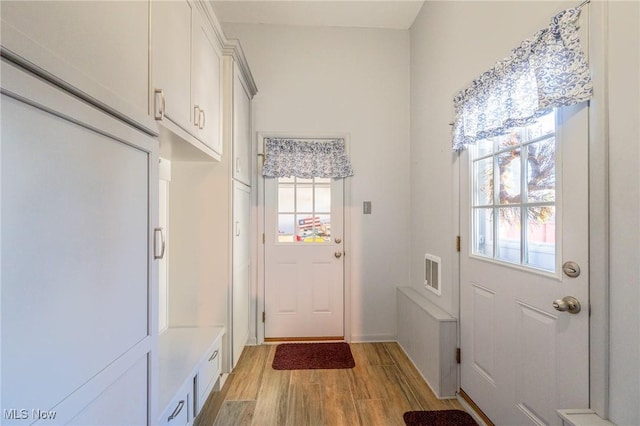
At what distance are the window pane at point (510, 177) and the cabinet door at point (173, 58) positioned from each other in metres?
1.74

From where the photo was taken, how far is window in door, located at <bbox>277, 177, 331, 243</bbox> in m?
2.88

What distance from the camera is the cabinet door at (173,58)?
1.11 meters

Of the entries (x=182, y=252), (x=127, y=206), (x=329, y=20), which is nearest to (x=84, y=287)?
(x=127, y=206)

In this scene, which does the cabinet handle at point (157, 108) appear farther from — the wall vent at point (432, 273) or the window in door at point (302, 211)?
the wall vent at point (432, 273)

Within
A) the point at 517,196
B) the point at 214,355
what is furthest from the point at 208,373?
the point at 517,196

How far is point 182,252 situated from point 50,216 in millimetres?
1441

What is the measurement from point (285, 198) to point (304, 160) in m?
0.43

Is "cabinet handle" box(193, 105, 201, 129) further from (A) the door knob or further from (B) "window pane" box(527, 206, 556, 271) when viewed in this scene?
(A) the door knob

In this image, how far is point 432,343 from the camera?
2.07m

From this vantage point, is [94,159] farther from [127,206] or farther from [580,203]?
[580,203]

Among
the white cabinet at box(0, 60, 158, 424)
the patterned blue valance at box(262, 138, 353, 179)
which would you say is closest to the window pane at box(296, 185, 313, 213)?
the patterned blue valance at box(262, 138, 353, 179)

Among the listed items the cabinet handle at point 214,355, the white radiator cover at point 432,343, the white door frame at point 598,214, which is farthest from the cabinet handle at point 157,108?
the white radiator cover at point 432,343

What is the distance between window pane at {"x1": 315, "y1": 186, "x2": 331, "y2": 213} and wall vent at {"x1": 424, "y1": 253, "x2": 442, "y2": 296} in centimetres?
107

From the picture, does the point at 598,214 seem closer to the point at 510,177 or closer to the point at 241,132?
the point at 510,177
